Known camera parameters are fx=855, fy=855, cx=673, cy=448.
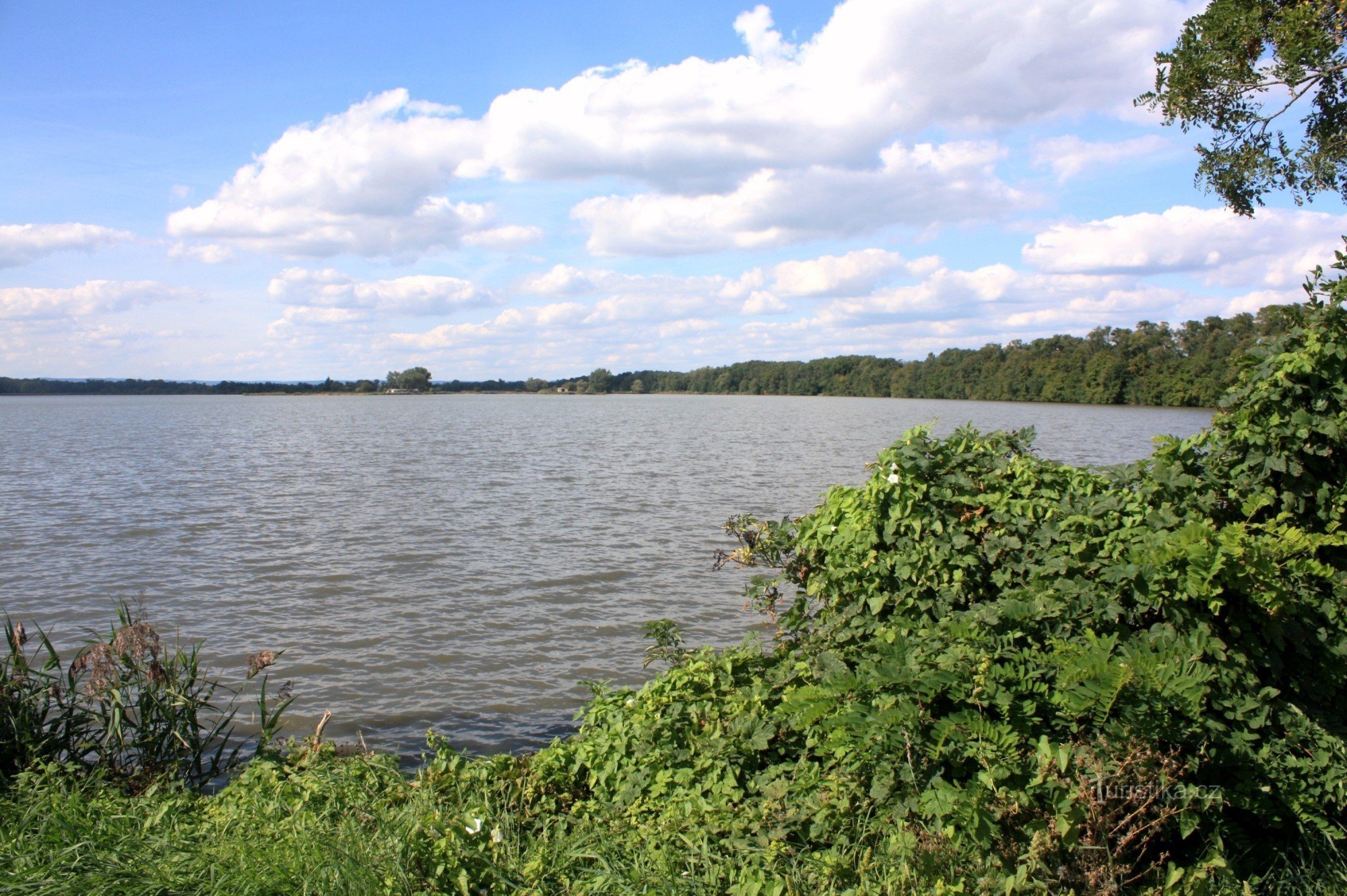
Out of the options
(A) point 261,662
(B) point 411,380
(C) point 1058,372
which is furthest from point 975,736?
(B) point 411,380

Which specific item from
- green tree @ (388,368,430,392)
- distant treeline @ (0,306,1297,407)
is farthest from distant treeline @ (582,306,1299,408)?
green tree @ (388,368,430,392)

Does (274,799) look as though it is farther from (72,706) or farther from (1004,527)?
(1004,527)

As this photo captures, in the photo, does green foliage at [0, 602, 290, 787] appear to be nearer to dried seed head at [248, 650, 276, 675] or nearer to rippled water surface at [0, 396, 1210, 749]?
dried seed head at [248, 650, 276, 675]

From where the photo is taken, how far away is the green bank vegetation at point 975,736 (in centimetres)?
369

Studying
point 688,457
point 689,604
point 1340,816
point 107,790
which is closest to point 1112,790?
point 1340,816

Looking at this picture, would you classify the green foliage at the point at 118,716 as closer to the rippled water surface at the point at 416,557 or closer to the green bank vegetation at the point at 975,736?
the green bank vegetation at the point at 975,736

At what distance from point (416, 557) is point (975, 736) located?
559 inches

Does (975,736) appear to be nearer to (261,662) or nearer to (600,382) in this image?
(261,662)

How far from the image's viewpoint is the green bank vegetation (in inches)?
145

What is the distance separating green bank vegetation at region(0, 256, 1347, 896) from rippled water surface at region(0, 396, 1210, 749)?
3553 mm

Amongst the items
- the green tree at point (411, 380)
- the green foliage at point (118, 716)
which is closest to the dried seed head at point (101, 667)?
the green foliage at point (118, 716)

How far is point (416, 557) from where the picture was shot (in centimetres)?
1647

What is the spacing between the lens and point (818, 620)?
5438mm

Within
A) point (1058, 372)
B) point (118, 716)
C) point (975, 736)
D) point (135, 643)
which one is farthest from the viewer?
point (1058, 372)
